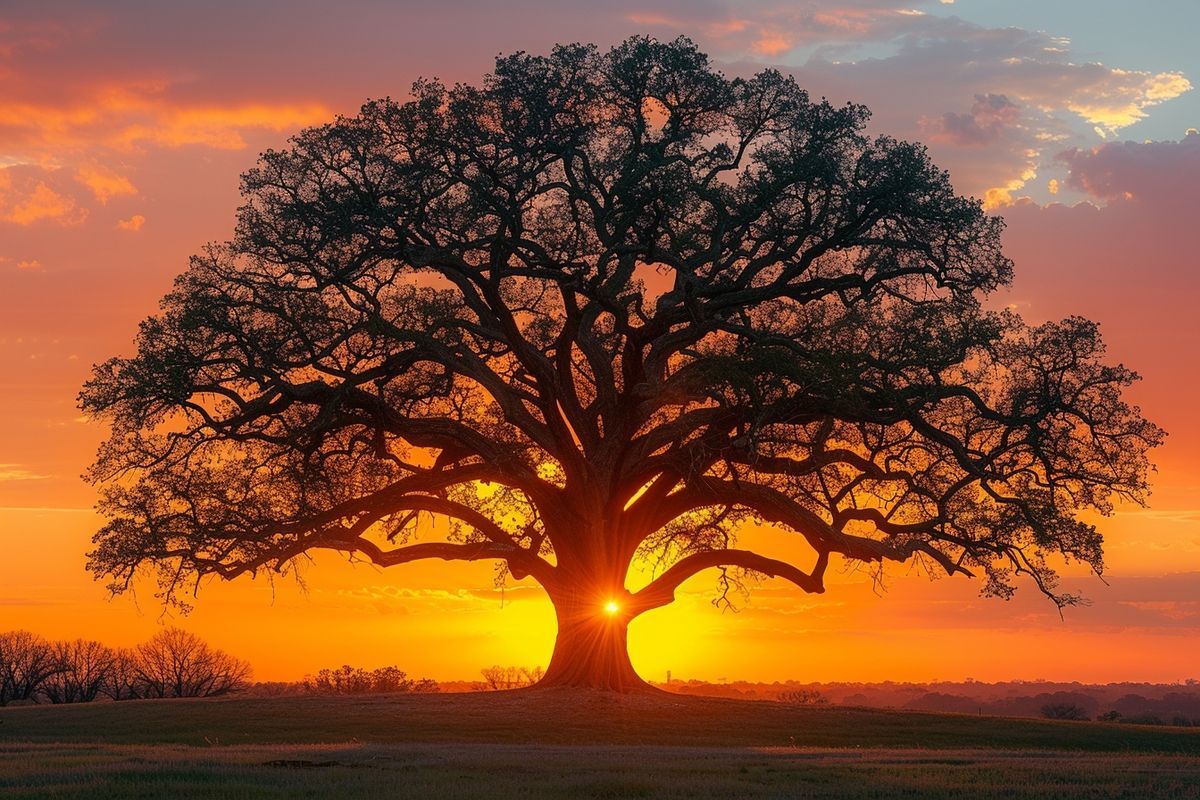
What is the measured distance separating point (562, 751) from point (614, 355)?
18.7 metres

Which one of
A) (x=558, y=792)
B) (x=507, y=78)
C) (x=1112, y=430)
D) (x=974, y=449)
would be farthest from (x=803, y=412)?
(x=558, y=792)

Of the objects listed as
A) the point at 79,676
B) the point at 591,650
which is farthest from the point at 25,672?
the point at 591,650

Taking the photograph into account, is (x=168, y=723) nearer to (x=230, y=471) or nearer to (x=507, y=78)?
(x=230, y=471)

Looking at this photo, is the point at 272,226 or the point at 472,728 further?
the point at 272,226

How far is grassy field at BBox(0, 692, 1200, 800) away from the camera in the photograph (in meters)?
21.2

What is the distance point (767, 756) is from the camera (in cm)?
2739

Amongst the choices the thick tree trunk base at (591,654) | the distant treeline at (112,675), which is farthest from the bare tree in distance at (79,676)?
the thick tree trunk base at (591,654)

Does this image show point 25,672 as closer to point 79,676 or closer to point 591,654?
point 79,676

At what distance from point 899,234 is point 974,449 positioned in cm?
701

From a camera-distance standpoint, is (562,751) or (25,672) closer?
(562,751)

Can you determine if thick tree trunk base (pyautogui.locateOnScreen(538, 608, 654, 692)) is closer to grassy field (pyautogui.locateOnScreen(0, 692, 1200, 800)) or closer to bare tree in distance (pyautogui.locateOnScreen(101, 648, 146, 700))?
grassy field (pyautogui.locateOnScreen(0, 692, 1200, 800))

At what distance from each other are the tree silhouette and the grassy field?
15.5ft

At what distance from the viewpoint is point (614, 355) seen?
44188 millimetres

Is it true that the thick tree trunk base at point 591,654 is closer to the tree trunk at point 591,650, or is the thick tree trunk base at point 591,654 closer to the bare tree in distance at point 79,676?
the tree trunk at point 591,650
